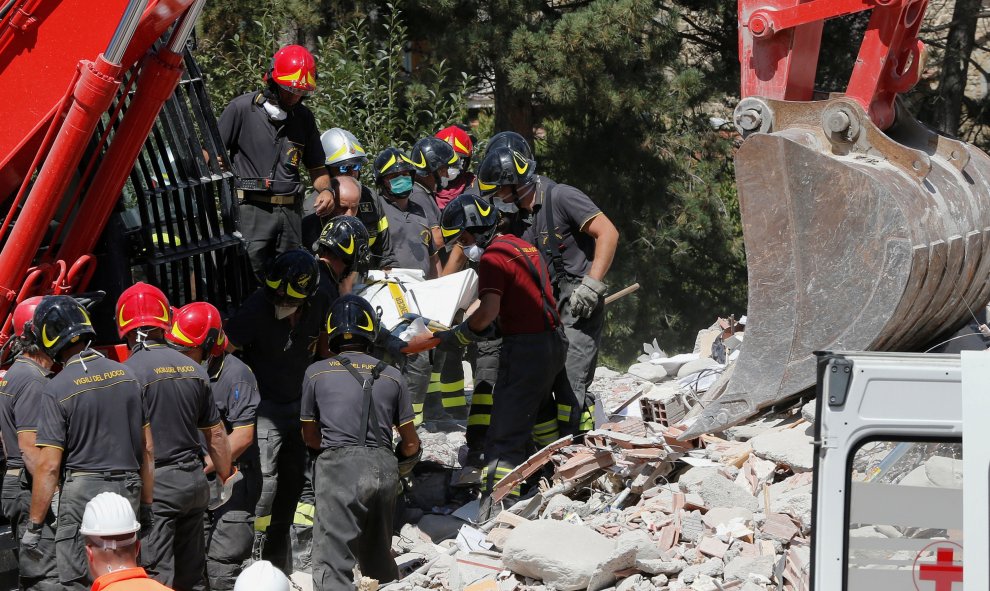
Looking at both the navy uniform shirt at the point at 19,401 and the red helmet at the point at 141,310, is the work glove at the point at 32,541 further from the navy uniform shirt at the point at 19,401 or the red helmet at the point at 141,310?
the red helmet at the point at 141,310

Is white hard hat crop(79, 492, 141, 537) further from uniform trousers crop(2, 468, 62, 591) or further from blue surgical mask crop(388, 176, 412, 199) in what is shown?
blue surgical mask crop(388, 176, 412, 199)

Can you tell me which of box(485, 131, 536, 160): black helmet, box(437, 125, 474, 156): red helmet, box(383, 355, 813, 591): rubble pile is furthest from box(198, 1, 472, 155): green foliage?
box(383, 355, 813, 591): rubble pile

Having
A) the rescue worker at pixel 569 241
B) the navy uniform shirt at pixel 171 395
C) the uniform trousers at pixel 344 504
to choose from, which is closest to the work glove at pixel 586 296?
the rescue worker at pixel 569 241

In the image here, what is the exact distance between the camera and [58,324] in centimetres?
518

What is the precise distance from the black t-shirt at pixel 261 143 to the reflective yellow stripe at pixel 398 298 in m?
0.91

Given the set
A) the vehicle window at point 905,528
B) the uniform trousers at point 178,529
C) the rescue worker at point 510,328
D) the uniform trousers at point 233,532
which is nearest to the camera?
the vehicle window at point 905,528

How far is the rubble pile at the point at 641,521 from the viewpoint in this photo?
5.70 m

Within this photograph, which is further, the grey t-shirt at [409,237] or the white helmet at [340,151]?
the grey t-shirt at [409,237]

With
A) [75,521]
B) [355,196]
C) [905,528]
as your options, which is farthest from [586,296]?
[905,528]

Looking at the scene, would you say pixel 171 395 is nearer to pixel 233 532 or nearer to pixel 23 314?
pixel 23 314

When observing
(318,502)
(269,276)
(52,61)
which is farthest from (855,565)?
(52,61)

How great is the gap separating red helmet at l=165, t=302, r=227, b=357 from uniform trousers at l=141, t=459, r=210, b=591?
60 centimetres

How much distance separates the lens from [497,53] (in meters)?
12.2

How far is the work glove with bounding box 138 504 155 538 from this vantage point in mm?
5262
